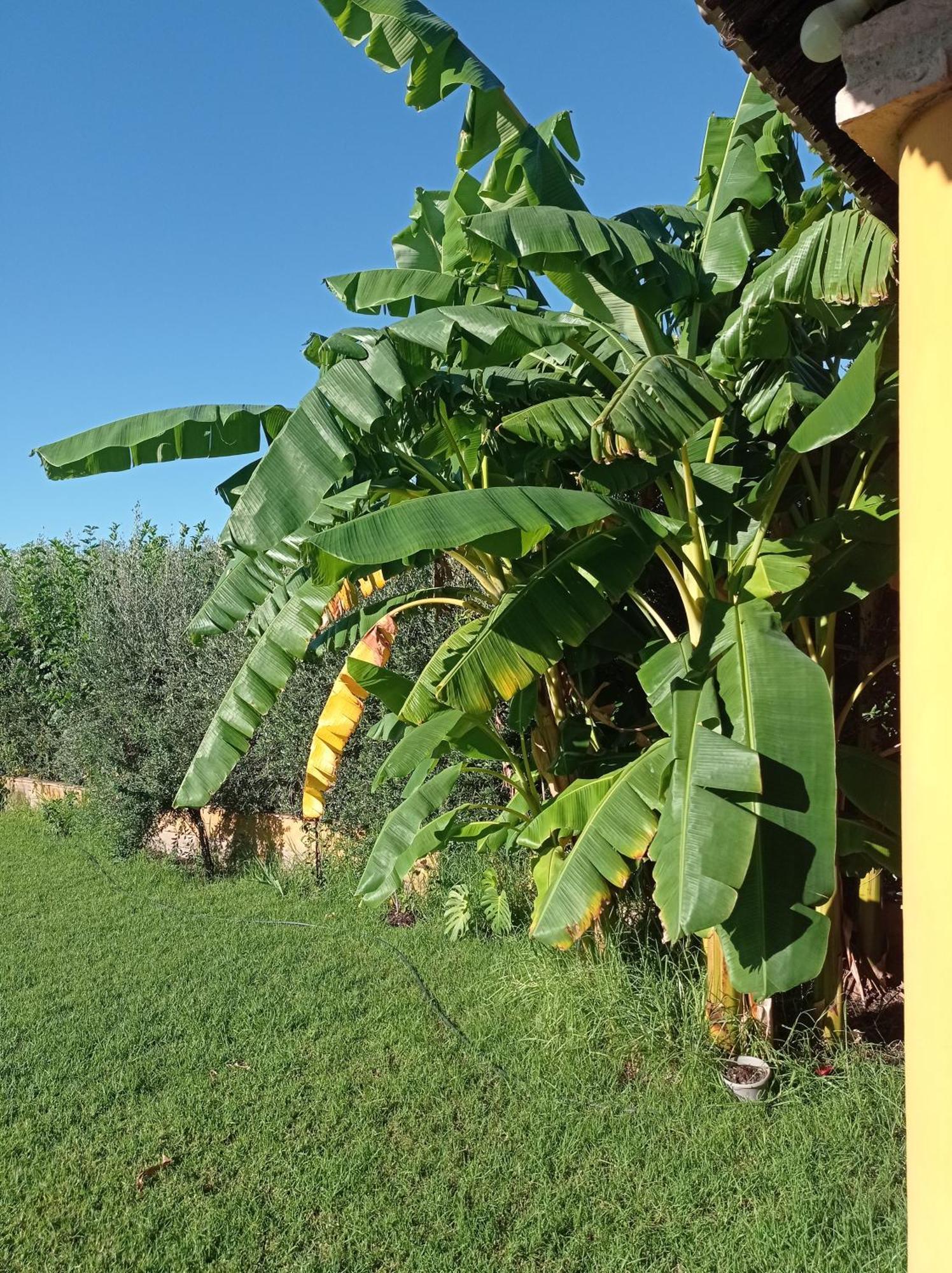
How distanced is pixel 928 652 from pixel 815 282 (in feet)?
5.76

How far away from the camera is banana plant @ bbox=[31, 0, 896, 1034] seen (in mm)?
3406

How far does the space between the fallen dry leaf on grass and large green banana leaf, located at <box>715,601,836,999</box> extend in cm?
260

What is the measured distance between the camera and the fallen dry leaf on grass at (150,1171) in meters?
3.92

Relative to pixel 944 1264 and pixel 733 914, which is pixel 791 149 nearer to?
pixel 733 914

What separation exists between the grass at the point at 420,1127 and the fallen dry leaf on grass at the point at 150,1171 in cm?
3

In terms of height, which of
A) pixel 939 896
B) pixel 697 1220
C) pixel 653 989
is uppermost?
pixel 939 896

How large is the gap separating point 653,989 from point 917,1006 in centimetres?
288

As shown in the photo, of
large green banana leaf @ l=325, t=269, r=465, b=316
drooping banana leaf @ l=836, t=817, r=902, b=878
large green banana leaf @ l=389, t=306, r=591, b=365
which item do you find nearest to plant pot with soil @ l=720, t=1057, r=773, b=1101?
drooping banana leaf @ l=836, t=817, r=902, b=878

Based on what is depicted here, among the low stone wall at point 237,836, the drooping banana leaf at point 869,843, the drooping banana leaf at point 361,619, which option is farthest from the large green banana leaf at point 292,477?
the low stone wall at point 237,836

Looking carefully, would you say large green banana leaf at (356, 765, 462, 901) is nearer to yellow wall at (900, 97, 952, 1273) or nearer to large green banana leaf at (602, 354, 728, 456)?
large green banana leaf at (602, 354, 728, 456)

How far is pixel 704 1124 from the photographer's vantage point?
13.8ft

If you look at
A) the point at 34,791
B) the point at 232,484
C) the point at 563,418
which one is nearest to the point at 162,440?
the point at 232,484

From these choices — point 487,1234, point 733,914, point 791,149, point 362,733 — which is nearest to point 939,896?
point 733,914

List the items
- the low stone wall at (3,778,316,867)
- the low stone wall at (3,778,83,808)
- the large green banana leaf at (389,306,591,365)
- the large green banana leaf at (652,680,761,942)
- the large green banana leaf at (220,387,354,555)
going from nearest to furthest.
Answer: the large green banana leaf at (652,680,761,942)
the large green banana leaf at (220,387,354,555)
the large green banana leaf at (389,306,591,365)
the low stone wall at (3,778,316,867)
the low stone wall at (3,778,83,808)
